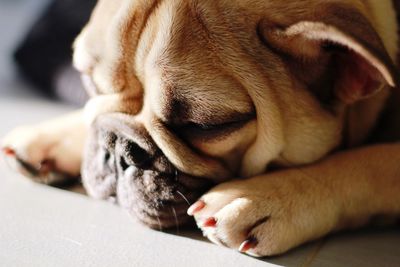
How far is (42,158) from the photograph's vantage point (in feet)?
Result: 4.64

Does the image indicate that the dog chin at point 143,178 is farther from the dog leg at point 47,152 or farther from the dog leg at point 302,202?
the dog leg at point 47,152

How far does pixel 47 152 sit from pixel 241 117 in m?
0.51

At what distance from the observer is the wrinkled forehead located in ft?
3.63

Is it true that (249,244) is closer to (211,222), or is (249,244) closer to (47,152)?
(211,222)

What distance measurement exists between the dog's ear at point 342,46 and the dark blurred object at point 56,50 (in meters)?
0.96

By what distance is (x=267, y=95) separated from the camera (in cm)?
114

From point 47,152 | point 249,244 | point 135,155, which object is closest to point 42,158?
point 47,152

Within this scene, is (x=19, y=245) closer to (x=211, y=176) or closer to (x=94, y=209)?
(x=94, y=209)

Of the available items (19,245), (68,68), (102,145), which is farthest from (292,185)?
(68,68)

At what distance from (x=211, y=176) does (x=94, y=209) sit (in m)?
0.26

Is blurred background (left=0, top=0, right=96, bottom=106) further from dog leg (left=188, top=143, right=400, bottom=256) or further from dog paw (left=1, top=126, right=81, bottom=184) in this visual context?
dog leg (left=188, top=143, right=400, bottom=256)

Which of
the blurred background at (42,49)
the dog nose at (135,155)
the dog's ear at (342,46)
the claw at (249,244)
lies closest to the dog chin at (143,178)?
the dog nose at (135,155)

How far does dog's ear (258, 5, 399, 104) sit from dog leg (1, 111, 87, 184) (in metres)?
0.55

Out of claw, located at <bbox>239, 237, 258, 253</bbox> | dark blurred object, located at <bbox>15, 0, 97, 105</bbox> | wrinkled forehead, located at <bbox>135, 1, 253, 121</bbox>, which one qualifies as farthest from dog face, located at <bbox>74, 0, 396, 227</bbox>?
dark blurred object, located at <bbox>15, 0, 97, 105</bbox>
